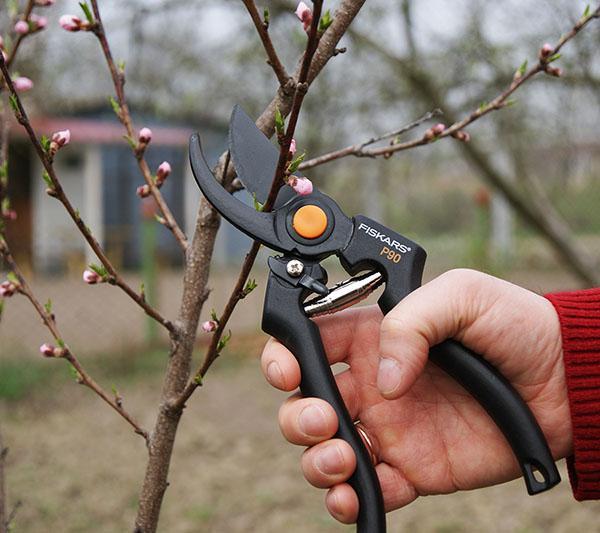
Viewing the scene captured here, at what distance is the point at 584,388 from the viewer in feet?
4.28

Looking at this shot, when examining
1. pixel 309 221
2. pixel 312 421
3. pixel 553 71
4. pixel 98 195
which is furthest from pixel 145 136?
pixel 98 195

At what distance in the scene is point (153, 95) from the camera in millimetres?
6855

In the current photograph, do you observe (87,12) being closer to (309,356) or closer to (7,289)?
(7,289)

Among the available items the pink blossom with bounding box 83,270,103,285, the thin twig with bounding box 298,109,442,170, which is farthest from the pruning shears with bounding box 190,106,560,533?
the pink blossom with bounding box 83,270,103,285

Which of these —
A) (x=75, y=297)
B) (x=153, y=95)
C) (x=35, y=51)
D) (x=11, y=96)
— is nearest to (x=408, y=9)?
(x=35, y=51)

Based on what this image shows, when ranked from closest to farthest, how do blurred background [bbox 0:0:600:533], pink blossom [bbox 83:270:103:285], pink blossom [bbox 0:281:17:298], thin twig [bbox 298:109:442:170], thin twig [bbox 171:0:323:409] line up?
thin twig [bbox 171:0:323:409], pink blossom [bbox 83:270:103:285], pink blossom [bbox 0:281:17:298], thin twig [bbox 298:109:442:170], blurred background [bbox 0:0:600:533]

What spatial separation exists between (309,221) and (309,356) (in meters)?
0.23

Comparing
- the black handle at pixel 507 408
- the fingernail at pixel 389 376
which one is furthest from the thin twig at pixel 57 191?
the black handle at pixel 507 408

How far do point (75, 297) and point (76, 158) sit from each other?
5.99 meters

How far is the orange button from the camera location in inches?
47.9

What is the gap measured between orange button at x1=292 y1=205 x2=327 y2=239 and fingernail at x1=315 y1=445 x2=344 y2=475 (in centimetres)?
36

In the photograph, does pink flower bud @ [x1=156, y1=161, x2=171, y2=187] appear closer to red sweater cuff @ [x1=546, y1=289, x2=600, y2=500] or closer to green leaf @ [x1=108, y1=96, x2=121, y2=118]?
green leaf @ [x1=108, y1=96, x2=121, y2=118]

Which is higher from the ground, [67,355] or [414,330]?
[414,330]

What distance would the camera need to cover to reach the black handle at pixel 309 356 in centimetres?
117
